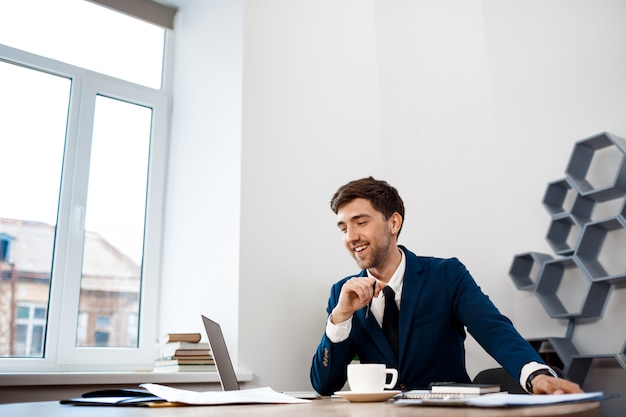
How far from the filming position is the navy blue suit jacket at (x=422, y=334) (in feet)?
5.94

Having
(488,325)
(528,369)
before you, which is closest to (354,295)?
(488,325)

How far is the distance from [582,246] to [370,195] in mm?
1097

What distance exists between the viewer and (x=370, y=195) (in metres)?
2.11

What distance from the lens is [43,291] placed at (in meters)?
2.52

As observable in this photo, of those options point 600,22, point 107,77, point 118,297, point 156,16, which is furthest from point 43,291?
point 600,22

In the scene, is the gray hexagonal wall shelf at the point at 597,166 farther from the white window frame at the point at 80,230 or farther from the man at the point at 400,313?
the white window frame at the point at 80,230

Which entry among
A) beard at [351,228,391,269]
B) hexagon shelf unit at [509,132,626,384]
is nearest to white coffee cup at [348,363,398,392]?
beard at [351,228,391,269]

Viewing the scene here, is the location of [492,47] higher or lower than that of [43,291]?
higher

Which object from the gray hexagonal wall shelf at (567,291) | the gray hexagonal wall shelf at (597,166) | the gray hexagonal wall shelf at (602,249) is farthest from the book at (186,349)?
the gray hexagonal wall shelf at (597,166)

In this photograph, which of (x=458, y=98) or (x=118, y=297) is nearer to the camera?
(x=118, y=297)

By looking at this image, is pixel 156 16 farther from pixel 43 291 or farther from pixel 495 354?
pixel 495 354

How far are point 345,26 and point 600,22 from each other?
1.27 m

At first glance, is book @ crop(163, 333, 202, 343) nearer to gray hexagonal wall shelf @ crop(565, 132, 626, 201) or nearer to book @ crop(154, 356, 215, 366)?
book @ crop(154, 356, 215, 366)

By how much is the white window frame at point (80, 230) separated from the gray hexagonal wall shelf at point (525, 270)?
68.6 inches
